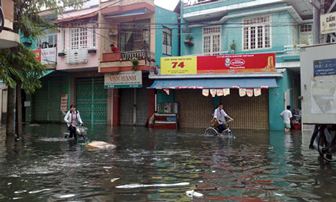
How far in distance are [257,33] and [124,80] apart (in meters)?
9.27

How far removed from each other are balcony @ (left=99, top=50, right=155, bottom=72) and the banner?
100cm

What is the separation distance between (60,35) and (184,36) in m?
9.47

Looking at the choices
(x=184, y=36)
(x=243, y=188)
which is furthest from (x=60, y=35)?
(x=243, y=188)

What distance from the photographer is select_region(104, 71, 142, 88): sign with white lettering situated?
21609 mm

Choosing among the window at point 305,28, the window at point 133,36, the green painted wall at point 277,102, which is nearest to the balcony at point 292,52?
the green painted wall at point 277,102

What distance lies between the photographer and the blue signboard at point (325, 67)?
23.0 ft

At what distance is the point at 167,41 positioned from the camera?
23469 mm

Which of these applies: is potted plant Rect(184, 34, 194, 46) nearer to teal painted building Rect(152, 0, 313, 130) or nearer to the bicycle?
teal painted building Rect(152, 0, 313, 130)

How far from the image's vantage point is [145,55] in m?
21.3

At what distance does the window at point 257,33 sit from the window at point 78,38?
450 inches

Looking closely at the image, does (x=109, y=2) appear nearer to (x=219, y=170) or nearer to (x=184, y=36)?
(x=184, y=36)

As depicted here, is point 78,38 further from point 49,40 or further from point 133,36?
point 133,36

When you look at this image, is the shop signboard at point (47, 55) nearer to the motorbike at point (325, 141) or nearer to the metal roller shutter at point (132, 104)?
the metal roller shutter at point (132, 104)

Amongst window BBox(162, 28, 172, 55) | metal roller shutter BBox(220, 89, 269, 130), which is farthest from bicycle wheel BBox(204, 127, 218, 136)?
window BBox(162, 28, 172, 55)
